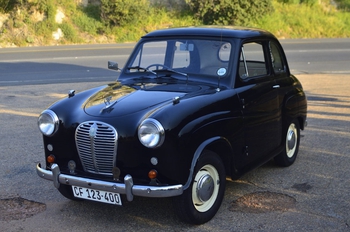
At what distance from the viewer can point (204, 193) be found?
4352mm

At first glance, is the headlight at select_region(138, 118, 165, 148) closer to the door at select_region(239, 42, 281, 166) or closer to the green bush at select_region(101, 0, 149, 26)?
the door at select_region(239, 42, 281, 166)

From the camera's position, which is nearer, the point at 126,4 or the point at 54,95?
the point at 54,95

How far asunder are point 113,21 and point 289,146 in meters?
25.7

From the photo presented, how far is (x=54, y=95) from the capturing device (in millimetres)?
11648

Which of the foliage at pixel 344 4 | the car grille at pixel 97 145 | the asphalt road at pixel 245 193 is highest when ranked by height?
the car grille at pixel 97 145

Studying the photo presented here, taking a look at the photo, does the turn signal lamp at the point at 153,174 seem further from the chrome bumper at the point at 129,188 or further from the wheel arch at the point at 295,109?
the wheel arch at the point at 295,109

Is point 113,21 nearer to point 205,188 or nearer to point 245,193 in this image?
point 245,193

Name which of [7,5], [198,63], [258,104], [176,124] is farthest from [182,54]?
[7,5]

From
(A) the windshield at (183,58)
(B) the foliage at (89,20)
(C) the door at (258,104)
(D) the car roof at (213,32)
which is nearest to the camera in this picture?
(C) the door at (258,104)

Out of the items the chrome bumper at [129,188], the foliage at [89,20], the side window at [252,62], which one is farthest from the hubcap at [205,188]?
the foliage at [89,20]

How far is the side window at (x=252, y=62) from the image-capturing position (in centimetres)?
521

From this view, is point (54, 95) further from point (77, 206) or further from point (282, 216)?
point (282, 216)

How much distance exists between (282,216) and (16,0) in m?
29.7

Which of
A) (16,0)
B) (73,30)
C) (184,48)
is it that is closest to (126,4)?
(73,30)
